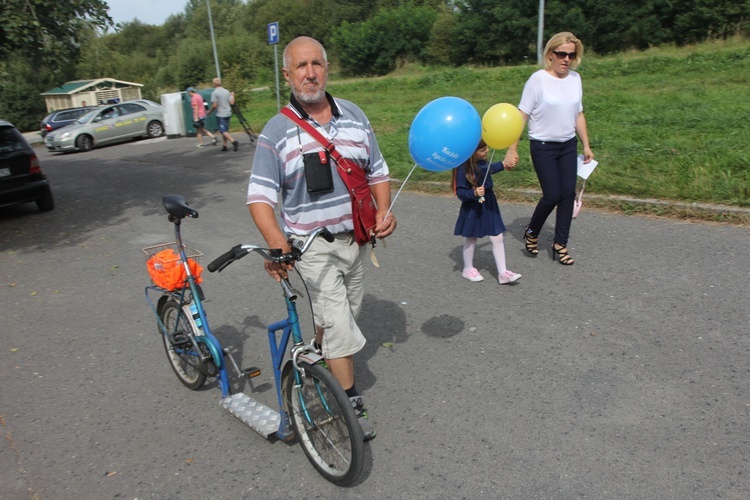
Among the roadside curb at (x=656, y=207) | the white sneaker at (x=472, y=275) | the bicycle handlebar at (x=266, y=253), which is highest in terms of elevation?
the bicycle handlebar at (x=266, y=253)

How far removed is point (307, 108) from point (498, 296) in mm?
2740

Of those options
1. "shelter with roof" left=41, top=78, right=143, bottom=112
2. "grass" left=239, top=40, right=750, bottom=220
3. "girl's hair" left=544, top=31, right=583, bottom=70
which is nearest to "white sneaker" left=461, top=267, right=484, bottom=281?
"girl's hair" left=544, top=31, right=583, bottom=70

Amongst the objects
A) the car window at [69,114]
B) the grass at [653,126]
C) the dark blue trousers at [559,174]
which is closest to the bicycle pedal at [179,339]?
the dark blue trousers at [559,174]

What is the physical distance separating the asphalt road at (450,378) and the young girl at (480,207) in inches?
13.1

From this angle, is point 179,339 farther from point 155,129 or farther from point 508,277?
point 155,129

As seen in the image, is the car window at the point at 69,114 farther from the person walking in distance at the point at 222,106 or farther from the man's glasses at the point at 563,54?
the man's glasses at the point at 563,54

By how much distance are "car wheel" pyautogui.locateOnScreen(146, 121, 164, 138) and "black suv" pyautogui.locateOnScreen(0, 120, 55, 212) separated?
496 inches

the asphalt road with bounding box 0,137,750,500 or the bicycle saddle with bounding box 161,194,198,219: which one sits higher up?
the bicycle saddle with bounding box 161,194,198,219

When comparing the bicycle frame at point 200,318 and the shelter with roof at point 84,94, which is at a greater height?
the shelter with roof at point 84,94

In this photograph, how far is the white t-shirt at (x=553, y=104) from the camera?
212 inches

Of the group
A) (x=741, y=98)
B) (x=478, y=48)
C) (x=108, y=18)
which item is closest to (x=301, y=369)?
(x=108, y=18)

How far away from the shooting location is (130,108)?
21.5 metres

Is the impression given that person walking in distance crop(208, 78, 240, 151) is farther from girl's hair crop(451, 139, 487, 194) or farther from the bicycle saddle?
the bicycle saddle

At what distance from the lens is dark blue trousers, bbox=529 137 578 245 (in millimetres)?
5543
